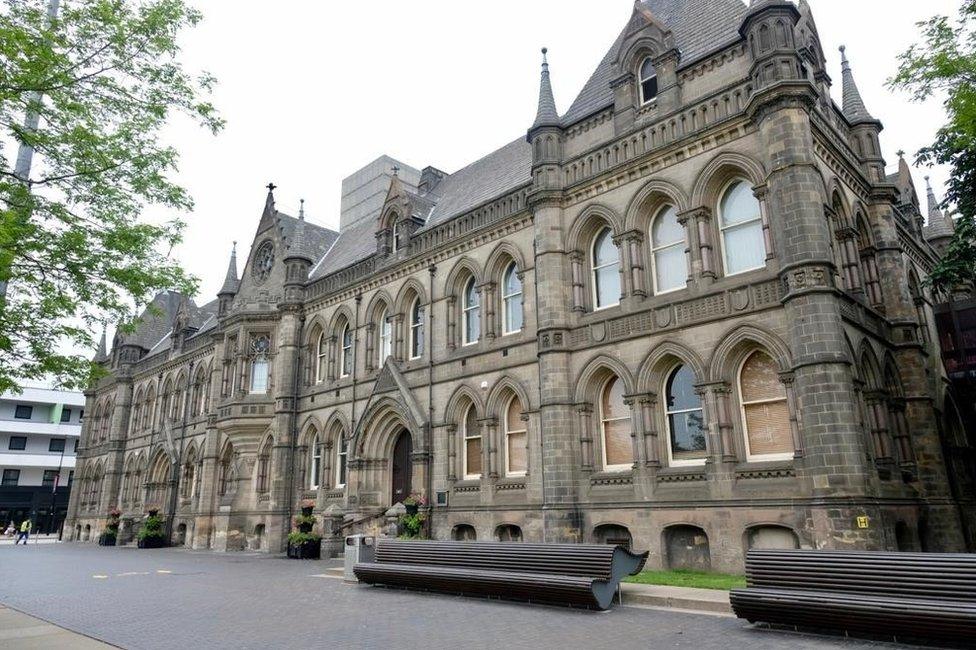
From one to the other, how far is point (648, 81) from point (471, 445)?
12501 millimetres

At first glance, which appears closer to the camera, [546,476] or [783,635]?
[783,635]

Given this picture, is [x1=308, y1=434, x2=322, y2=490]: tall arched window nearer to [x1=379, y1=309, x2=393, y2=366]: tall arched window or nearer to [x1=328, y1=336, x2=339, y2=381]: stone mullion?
[x1=328, y1=336, x2=339, y2=381]: stone mullion

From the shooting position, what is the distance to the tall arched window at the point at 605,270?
19.1 metres

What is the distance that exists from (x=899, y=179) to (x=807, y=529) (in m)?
19.2

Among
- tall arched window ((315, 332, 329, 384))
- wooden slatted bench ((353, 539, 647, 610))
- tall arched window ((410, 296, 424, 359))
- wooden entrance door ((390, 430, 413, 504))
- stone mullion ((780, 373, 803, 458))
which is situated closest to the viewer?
wooden slatted bench ((353, 539, 647, 610))

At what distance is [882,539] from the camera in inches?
514

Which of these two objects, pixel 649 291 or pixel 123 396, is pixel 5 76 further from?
pixel 123 396

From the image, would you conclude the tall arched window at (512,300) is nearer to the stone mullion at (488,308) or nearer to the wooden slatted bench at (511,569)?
the stone mullion at (488,308)

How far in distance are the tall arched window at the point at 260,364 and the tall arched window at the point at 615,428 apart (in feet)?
62.6

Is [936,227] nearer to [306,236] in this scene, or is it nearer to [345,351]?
[345,351]

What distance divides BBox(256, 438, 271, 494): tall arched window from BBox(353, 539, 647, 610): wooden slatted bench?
56.2ft

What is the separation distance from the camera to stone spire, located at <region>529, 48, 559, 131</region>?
20.9 m

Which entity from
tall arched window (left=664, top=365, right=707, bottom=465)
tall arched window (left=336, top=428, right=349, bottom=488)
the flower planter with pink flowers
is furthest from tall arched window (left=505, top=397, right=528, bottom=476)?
tall arched window (left=336, top=428, right=349, bottom=488)

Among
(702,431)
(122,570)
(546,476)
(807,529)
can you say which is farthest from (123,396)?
(807,529)
